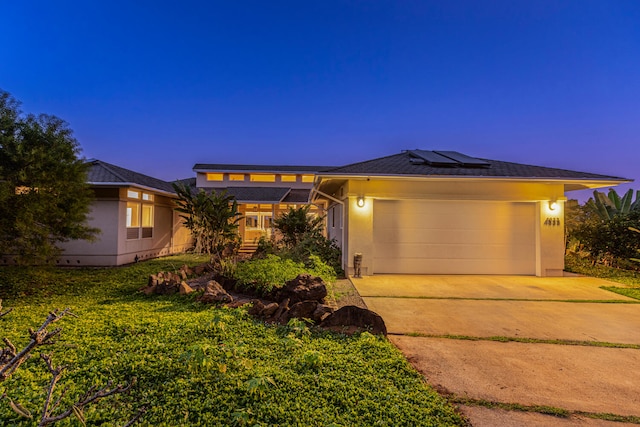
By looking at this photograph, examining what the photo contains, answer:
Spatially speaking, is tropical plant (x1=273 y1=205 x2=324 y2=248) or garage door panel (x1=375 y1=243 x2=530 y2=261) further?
tropical plant (x1=273 y1=205 x2=324 y2=248)

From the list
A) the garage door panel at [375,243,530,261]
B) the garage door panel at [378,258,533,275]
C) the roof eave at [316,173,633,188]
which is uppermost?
the roof eave at [316,173,633,188]

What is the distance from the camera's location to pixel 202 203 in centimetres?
1223

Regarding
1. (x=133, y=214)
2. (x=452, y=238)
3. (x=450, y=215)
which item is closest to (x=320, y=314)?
(x=452, y=238)

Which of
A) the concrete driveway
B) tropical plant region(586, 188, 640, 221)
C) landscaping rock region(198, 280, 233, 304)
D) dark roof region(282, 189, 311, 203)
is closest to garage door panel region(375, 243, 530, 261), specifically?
the concrete driveway

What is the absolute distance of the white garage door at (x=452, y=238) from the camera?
9.92m

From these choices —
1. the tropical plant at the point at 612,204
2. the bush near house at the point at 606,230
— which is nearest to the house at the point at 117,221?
the bush near house at the point at 606,230

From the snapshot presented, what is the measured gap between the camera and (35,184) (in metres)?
6.54

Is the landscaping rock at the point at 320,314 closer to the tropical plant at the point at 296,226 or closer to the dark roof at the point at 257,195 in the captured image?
the tropical plant at the point at 296,226

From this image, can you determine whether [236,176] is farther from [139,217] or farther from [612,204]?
[612,204]

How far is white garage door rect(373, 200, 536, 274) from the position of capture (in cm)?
992

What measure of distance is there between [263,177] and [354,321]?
20400mm

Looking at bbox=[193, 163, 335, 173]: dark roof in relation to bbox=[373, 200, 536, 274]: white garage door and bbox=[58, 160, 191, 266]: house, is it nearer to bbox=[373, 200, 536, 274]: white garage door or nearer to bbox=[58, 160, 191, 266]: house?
bbox=[58, 160, 191, 266]: house

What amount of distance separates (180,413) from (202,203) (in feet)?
34.0

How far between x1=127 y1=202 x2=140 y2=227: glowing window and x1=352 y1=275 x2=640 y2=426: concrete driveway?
30.7 ft
